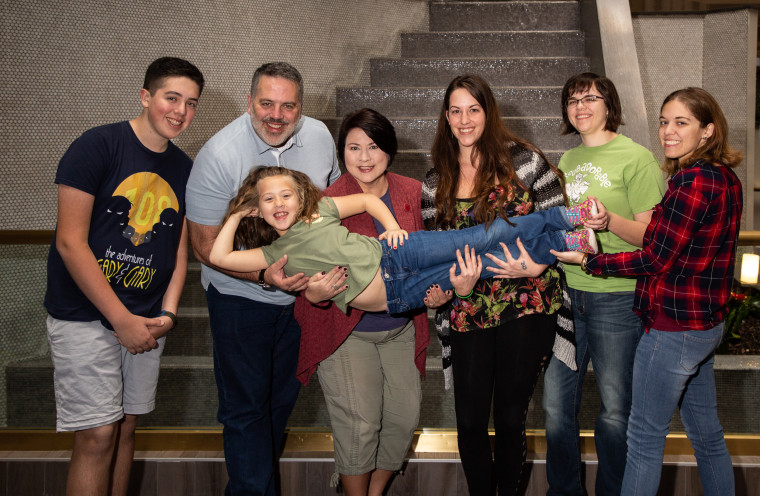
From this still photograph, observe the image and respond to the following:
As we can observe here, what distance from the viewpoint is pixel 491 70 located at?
3721mm

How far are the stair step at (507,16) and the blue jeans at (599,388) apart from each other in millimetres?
2712

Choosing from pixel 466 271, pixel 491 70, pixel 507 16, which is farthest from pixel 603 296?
pixel 507 16

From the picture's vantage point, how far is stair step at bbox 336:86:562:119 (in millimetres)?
3494

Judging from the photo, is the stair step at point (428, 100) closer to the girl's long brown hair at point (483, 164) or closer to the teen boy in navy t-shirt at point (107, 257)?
the girl's long brown hair at point (483, 164)

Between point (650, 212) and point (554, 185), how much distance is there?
317 millimetres

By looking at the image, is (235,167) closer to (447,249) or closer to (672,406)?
(447,249)

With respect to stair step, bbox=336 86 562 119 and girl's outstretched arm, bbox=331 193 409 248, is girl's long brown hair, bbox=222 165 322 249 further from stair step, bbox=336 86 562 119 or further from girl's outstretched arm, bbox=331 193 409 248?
stair step, bbox=336 86 562 119

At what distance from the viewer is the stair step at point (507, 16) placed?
404cm

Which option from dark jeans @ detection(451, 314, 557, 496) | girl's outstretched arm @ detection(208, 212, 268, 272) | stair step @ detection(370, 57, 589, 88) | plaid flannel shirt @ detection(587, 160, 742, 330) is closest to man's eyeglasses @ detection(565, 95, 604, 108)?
plaid flannel shirt @ detection(587, 160, 742, 330)

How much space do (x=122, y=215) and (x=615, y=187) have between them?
150cm

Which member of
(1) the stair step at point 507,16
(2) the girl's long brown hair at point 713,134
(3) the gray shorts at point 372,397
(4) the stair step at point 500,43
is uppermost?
(1) the stair step at point 507,16

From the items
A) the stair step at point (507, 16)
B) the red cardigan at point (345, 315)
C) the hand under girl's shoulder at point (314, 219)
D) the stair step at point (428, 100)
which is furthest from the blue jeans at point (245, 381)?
the stair step at point (507, 16)

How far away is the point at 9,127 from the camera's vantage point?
9.70ft

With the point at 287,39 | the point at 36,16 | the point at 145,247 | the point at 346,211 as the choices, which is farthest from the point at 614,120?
the point at 36,16
